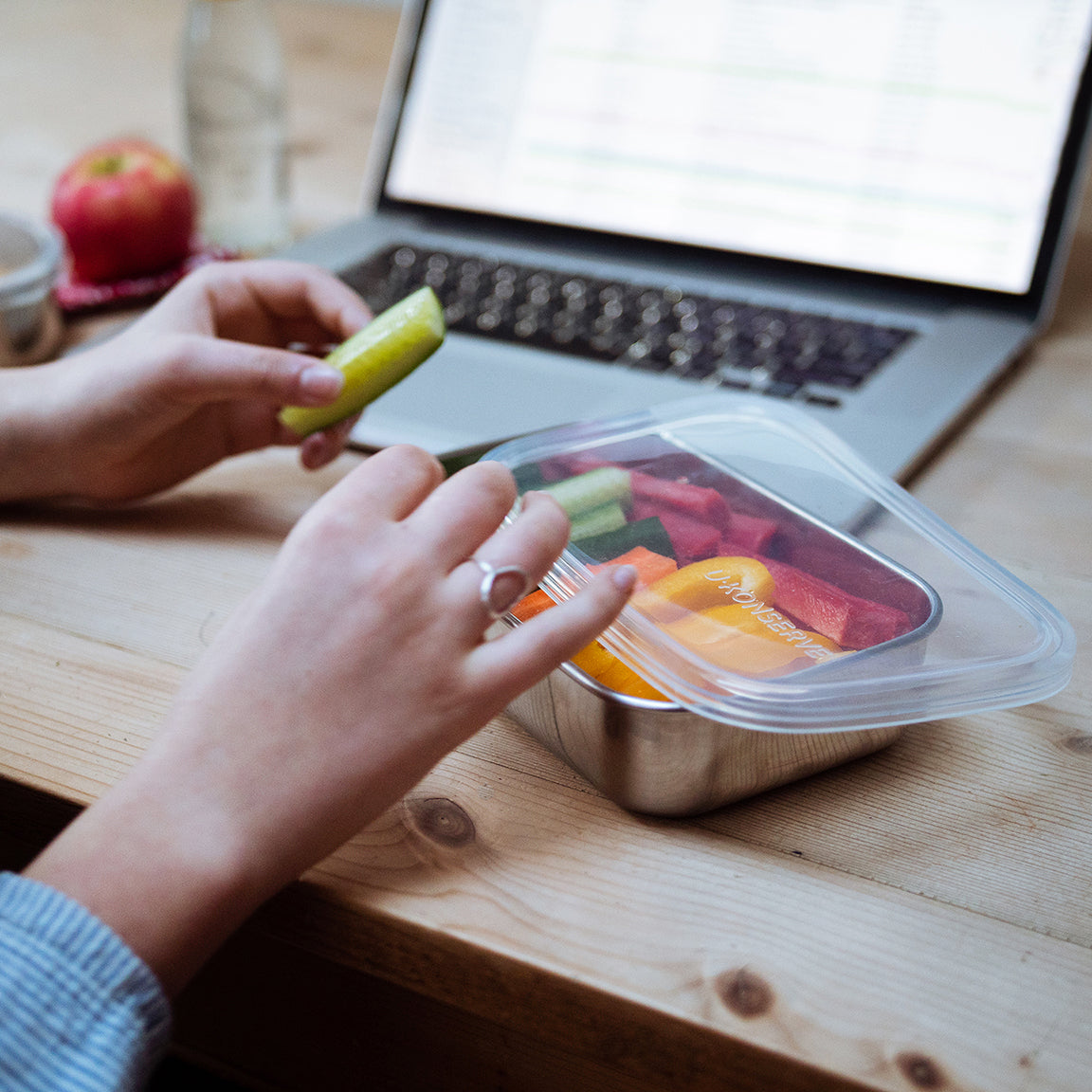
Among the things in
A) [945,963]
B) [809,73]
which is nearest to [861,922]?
[945,963]

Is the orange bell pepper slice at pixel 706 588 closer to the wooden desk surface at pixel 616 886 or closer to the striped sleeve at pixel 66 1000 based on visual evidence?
the wooden desk surface at pixel 616 886

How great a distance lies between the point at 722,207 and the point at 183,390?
48 cm

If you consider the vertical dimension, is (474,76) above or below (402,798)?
above

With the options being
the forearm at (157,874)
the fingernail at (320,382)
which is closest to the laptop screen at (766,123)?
the fingernail at (320,382)

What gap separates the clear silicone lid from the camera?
1.28 feet

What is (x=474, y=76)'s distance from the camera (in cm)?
93

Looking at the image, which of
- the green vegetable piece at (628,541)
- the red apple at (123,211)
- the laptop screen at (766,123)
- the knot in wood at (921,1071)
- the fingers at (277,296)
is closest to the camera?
the knot in wood at (921,1071)

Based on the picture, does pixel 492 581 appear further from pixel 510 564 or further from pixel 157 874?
pixel 157 874

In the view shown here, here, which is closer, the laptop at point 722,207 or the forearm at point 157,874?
the forearm at point 157,874

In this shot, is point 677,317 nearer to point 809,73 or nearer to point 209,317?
point 809,73

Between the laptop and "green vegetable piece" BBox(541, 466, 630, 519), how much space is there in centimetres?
16

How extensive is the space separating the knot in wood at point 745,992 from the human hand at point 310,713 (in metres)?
0.12

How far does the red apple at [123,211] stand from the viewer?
92 centimetres

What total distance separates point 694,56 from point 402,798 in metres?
0.69
